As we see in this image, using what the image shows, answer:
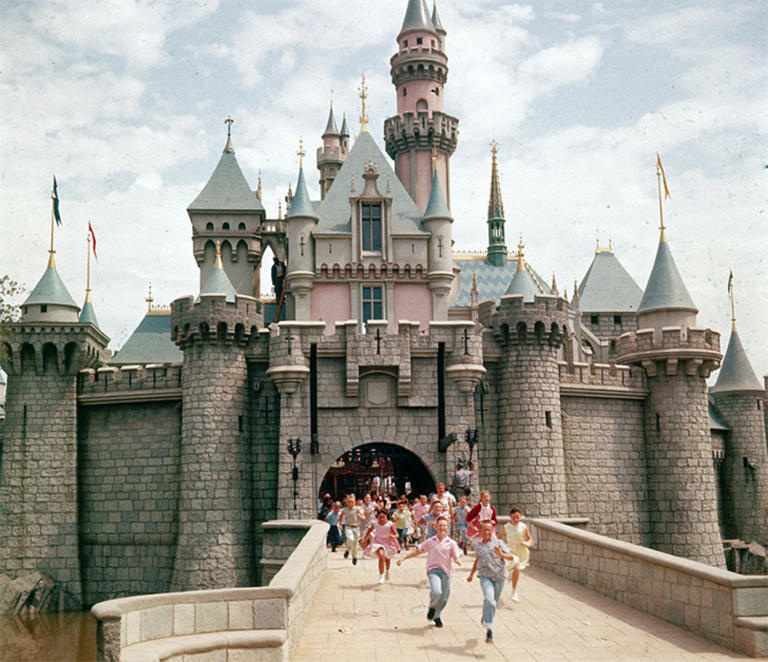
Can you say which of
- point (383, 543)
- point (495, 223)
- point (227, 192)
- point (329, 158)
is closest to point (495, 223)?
point (495, 223)

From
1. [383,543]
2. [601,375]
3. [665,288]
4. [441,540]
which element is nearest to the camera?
[441,540]

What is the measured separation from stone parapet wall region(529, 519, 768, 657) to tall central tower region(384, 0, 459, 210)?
26.9 m

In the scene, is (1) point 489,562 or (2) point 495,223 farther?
(2) point 495,223

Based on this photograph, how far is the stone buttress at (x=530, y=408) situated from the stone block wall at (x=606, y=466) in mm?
1469

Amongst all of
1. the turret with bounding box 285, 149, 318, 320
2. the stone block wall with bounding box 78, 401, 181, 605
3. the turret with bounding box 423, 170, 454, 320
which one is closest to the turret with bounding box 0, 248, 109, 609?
the stone block wall with bounding box 78, 401, 181, 605

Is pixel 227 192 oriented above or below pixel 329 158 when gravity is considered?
below

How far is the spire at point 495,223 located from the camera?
2127 inches

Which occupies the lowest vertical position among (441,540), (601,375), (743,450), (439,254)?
(441,540)

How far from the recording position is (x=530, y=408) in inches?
1122

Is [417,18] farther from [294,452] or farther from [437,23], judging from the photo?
[294,452]

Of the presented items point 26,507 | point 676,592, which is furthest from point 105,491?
point 676,592

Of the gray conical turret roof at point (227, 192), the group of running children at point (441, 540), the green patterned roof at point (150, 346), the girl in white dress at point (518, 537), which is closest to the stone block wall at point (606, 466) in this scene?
the group of running children at point (441, 540)

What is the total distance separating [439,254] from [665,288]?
8120mm

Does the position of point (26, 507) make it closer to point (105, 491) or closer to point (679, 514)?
point (105, 491)
